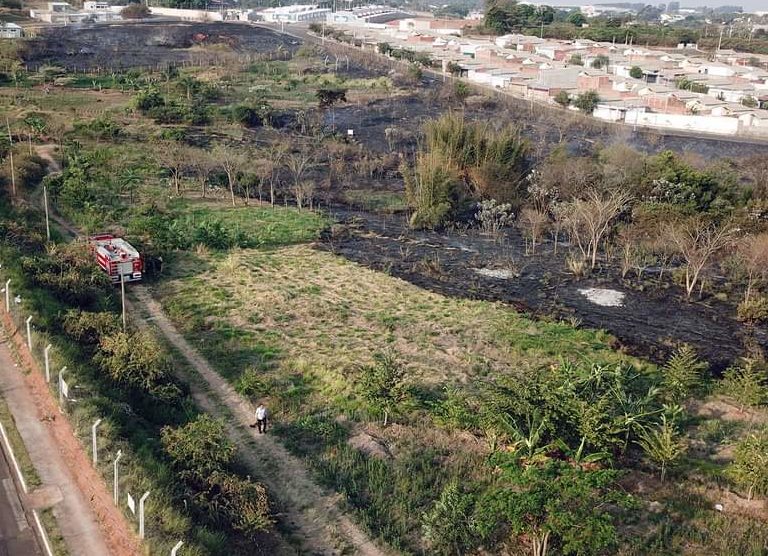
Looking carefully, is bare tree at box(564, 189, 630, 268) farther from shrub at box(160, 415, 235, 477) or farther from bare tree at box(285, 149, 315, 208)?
shrub at box(160, 415, 235, 477)

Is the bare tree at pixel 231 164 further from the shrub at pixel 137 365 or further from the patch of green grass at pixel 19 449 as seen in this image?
the patch of green grass at pixel 19 449

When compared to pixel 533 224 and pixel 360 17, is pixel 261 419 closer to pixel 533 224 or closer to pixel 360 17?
pixel 533 224

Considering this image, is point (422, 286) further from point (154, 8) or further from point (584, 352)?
point (154, 8)

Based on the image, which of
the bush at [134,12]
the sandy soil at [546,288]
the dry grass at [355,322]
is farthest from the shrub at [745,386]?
the bush at [134,12]

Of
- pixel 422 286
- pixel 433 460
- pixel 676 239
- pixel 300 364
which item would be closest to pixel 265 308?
pixel 300 364

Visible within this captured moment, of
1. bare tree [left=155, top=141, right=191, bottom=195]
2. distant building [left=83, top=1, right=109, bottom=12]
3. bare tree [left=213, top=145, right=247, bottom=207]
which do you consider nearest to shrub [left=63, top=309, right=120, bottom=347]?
bare tree [left=213, top=145, right=247, bottom=207]
